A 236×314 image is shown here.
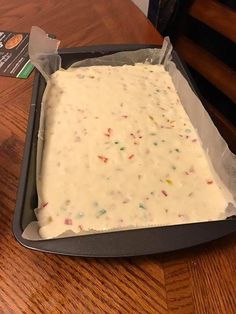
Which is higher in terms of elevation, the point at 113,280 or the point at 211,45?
the point at 113,280

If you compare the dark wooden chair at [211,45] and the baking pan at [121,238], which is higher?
the baking pan at [121,238]

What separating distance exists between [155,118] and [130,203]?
0.80 feet

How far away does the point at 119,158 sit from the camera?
0.69 m

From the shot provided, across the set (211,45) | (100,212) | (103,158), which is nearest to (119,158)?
(103,158)

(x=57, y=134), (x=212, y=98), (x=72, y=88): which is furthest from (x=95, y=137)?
(x=212, y=98)

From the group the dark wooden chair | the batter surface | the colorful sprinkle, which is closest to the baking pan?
the batter surface

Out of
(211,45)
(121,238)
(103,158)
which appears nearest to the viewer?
(121,238)

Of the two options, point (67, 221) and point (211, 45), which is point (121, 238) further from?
point (211, 45)

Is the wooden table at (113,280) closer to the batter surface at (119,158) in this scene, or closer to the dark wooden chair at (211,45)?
the batter surface at (119,158)

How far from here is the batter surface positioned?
60 centimetres

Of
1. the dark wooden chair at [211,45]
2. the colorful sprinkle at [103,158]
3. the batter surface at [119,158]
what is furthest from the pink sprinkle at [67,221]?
the dark wooden chair at [211,45]

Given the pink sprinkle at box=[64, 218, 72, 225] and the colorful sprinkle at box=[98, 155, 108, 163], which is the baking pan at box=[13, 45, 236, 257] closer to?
the pink sprinkle at box=[64, 218, 72, 225]

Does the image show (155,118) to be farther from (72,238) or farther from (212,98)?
(212,98)

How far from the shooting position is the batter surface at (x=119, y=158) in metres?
0.60
